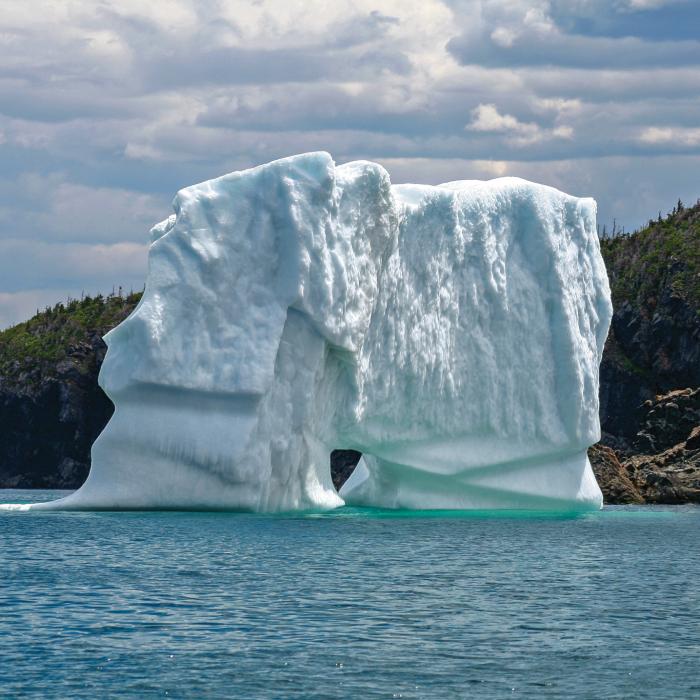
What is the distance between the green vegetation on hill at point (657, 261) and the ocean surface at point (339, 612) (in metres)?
37.1

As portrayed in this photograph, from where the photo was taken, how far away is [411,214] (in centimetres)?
3734

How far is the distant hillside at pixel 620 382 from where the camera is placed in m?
51.9

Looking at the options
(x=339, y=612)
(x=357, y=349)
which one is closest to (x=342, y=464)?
(x=357, y=349)

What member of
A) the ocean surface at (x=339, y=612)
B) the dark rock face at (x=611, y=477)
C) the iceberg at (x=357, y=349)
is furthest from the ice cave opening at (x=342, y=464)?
the ocean surface at (x=339, y=612)

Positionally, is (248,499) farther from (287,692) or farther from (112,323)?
(112,323)

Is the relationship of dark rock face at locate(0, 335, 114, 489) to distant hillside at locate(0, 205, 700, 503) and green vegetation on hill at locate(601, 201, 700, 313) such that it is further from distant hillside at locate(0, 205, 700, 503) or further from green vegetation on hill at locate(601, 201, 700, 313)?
green vegetation on hill at locate(601, 201, 700, 313)

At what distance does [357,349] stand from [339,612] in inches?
608

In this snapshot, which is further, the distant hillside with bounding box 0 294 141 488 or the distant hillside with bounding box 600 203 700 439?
the distant hillside with bounding box 0 294 141 488

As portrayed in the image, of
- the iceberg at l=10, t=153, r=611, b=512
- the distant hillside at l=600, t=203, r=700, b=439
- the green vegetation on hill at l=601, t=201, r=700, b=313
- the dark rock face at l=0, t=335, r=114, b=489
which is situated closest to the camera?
the iceberg at l=10, t=153, r=611, b=512

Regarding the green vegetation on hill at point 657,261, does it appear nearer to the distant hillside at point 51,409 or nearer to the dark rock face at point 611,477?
the dark rock face at point 611,477

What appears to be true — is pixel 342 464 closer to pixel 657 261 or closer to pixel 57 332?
pixel 657 261

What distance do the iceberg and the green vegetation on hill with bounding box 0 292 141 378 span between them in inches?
1802

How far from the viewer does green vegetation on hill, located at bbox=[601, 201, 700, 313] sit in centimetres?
6850

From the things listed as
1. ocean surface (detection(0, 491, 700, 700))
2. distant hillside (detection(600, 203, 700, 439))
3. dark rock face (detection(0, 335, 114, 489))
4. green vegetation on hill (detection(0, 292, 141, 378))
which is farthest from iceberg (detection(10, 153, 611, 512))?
green vegetation on hill (detection(0, 292, 141, 378))
